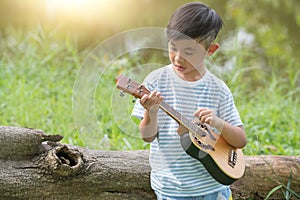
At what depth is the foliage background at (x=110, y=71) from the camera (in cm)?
348

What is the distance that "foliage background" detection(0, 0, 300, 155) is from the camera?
11.4ft

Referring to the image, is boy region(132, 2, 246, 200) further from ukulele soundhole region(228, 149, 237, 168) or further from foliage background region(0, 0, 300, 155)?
foliage background region(0, 0, 300, 155)

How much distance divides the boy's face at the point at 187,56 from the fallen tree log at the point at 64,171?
0.56 metres

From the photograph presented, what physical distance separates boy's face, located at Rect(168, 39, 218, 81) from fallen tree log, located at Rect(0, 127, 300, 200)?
1.84ft

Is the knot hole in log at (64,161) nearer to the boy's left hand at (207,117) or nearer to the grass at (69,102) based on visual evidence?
the grass at (69,102)

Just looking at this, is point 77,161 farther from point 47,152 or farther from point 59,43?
point 59,43

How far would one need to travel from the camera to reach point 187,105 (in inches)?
77.7

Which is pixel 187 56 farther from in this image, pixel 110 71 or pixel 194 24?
pixel 110 71

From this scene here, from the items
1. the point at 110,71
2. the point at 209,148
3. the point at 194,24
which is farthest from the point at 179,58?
the point at 110,71

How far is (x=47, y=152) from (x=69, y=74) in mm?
2591

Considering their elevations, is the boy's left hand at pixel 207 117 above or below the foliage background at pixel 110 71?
above

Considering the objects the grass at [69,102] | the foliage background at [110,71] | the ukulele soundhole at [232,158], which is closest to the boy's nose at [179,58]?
the foliage background at [110,71]

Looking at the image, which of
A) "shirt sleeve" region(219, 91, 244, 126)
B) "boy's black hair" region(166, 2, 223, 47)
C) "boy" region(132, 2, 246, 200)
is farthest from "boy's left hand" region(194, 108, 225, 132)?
"boy's black hair" region(166, 2, 223, 47)

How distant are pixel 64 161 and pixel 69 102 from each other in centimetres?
185
